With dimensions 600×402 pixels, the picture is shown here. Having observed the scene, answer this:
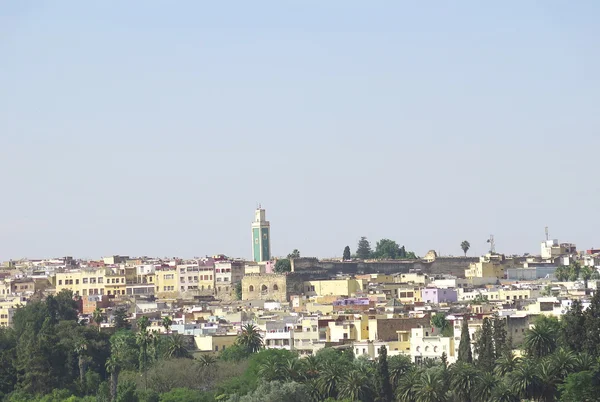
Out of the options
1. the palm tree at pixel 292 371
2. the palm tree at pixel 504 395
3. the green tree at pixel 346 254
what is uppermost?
the green tree at pixel 346 254

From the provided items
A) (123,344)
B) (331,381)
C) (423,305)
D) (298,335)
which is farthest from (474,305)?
(331,381)

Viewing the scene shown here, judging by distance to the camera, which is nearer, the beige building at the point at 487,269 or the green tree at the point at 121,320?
the green tree at the point at 121,320

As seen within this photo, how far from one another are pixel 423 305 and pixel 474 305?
13.2 feet

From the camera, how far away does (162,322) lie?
7544cm

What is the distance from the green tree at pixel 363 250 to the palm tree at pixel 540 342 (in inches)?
2391

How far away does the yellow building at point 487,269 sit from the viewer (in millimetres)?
98688

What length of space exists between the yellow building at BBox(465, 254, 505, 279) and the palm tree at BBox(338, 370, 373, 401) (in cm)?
4319

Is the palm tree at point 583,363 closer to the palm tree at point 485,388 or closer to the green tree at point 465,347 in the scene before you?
the palm tree at point 485,388

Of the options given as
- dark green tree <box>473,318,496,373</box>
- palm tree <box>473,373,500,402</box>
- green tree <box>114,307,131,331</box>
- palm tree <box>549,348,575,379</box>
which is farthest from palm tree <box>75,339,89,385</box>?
palm tree <box>549,348,575,379</box>

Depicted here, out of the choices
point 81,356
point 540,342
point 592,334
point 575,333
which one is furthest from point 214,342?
point 592,334

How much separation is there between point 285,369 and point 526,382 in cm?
1010

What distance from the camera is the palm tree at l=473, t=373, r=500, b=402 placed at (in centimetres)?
5084

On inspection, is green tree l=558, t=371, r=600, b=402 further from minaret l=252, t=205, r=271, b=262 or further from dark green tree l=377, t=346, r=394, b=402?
minaret l=252, t=205, r=271, b=262

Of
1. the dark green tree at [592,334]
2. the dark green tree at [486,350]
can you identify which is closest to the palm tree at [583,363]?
the dark green tree at [592,334]
